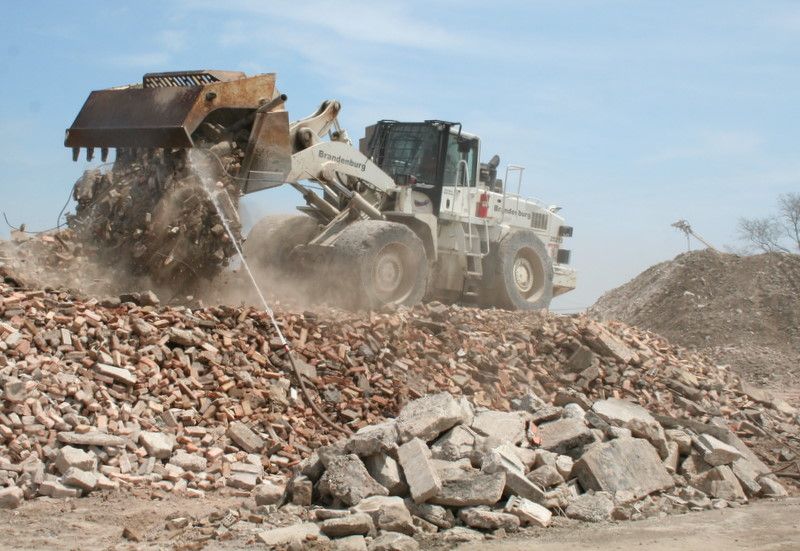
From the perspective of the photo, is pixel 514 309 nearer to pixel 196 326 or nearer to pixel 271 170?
pixel 271 170

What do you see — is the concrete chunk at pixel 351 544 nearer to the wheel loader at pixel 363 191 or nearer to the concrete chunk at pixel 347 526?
the concrete chunk at pixel 347 526

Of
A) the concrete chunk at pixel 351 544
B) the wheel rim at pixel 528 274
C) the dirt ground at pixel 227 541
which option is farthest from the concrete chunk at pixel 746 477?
the wheel rim at pixel 528 274

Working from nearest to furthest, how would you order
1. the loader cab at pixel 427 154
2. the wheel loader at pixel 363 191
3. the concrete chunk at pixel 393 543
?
the concrete chunk at pixel 393 543, the wheel loader at pixel 363 191, the loader cab at pixel 427 154

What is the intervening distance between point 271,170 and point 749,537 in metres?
7.04

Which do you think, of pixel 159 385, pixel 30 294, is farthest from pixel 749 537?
pixel 30 294

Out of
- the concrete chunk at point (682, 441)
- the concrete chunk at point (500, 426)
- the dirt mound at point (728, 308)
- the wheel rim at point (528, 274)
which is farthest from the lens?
the dirt mound at point (728, 308)

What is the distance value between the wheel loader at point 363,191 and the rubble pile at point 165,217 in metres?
0.15

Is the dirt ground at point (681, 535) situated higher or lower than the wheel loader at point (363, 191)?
lower

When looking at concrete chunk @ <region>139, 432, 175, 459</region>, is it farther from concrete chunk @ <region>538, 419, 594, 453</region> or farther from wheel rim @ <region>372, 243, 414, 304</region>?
wheel rim @ <region>372, 243, 414, 304</region>

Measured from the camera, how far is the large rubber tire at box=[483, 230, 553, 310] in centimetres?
1613

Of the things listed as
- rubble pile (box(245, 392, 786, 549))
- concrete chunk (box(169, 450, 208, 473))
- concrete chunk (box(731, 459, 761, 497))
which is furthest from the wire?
concrete chunk (box(731, 459, 761, 497))

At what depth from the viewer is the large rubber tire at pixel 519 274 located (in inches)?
635

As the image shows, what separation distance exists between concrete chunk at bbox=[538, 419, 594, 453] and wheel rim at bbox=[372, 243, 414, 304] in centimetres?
459

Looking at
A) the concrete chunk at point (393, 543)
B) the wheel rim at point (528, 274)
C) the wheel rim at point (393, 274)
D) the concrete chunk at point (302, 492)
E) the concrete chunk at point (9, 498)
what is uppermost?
the wheel rim at point (528, 274)
